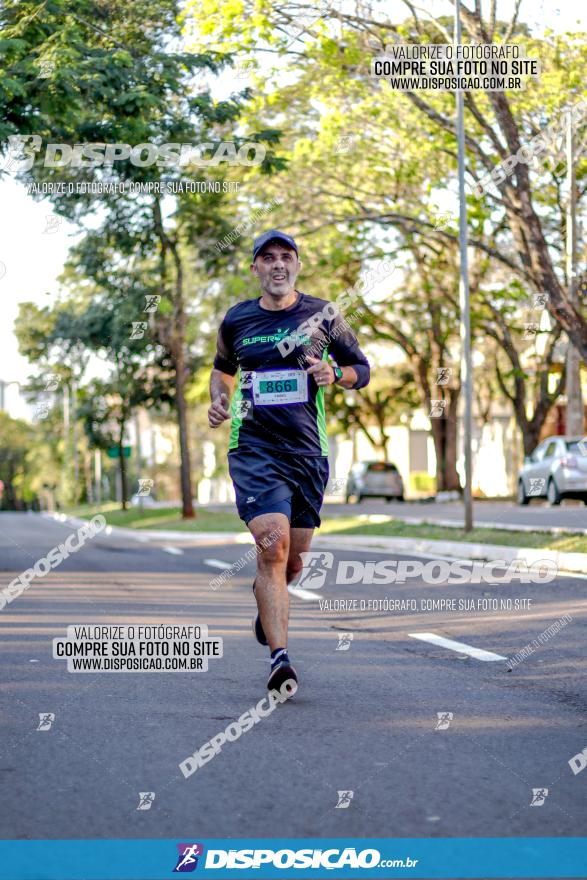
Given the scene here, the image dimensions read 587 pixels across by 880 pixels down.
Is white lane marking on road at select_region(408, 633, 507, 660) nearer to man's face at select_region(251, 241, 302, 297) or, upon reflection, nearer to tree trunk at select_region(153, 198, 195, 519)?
man's face at select_region(251, 241, 302, 297)

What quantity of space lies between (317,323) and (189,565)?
1134cm

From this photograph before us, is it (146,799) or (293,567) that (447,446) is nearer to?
(293,567)

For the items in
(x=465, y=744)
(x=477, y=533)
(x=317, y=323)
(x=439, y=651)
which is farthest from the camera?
(x=477, y=533)

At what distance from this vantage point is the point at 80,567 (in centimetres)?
1677

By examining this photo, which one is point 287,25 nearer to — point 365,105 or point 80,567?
point 365,105

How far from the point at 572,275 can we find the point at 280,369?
2076 centimetres

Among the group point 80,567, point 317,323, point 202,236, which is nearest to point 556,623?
point 317,323

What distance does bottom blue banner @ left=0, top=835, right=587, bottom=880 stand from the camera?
11.3 ft

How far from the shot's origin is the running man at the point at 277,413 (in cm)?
623

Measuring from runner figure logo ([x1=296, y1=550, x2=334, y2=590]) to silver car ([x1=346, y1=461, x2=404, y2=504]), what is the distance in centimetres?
2502

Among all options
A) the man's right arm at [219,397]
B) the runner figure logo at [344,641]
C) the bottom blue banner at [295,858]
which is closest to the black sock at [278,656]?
the man's right arm at [219,397]

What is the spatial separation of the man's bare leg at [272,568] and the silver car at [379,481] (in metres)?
37.8

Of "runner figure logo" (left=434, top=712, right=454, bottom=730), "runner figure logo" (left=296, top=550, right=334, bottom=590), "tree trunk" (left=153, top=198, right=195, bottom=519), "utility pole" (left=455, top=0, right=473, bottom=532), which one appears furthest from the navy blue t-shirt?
"tree trunk" (left=153, top=198, right=195, bottom=519)

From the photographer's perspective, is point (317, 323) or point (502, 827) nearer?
point (502, 827)
